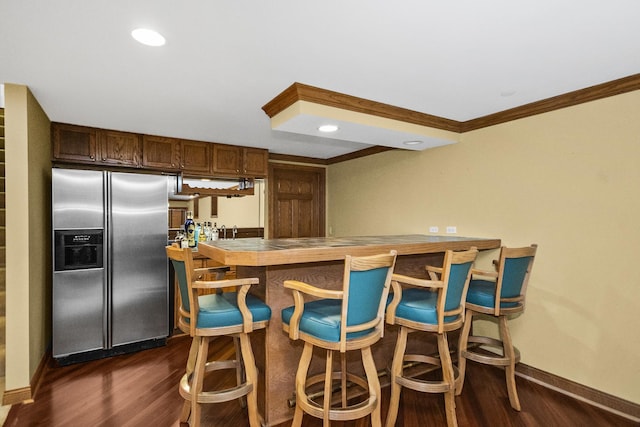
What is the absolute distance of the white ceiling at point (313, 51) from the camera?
5.19ft

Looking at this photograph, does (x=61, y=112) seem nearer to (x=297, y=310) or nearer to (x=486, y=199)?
(x=297, y=310)

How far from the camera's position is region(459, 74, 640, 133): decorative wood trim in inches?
→ 92.6

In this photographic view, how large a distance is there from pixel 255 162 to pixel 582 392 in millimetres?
4159

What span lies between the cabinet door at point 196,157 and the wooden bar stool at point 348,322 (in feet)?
9.59

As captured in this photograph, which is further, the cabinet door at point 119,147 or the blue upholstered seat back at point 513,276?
the cabinet door at point 119,147

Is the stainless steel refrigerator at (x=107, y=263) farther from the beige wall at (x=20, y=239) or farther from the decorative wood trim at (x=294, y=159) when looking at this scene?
the decorative wood trim at (x=294, y=159)

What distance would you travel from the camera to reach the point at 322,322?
68.8 inches

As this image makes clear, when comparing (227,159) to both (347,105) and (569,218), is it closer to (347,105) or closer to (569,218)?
(347,105)

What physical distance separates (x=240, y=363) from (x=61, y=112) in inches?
113

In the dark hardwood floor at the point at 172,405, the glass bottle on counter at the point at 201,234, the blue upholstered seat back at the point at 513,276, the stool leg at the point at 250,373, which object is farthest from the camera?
the glass bottle on counter at the point at 201,234

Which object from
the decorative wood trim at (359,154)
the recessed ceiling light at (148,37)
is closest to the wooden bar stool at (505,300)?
the decorative wood trim at (359,154)

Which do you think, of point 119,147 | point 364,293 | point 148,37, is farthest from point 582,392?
point 119,147

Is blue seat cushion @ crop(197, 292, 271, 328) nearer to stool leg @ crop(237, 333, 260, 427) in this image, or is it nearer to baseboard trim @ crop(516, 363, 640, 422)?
stool leg @ crop(237, 333, 260, 427)

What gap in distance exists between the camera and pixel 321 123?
276 centimetres
